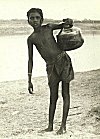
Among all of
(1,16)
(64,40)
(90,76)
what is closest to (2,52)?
(1,16)

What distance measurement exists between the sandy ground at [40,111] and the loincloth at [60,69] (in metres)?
0.05

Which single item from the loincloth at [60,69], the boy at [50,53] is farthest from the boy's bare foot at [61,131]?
the loincloth at [60,69]

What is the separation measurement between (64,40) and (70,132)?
418 mm

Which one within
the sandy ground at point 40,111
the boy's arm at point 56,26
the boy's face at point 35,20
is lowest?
the sandy ground at point 40,111

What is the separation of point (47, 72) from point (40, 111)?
188mm

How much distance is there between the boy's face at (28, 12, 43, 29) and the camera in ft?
5.49

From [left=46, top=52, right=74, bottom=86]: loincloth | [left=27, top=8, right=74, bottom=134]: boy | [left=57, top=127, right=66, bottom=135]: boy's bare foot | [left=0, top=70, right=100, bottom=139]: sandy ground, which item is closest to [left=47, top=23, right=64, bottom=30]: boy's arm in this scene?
[left=27, top=8, right=74, bottom=134]: boy

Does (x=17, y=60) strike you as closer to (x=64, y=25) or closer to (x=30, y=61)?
(x=30, y=61)

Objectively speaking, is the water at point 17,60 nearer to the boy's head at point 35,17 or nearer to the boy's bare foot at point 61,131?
the boy's head at point 35,17

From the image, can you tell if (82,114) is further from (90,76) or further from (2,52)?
(2,52)

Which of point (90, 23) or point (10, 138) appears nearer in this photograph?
→ point (10, 138)

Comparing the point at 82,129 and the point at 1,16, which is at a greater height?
the point at 1,16

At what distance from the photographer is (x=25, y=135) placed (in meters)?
1.70

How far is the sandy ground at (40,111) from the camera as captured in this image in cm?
172
